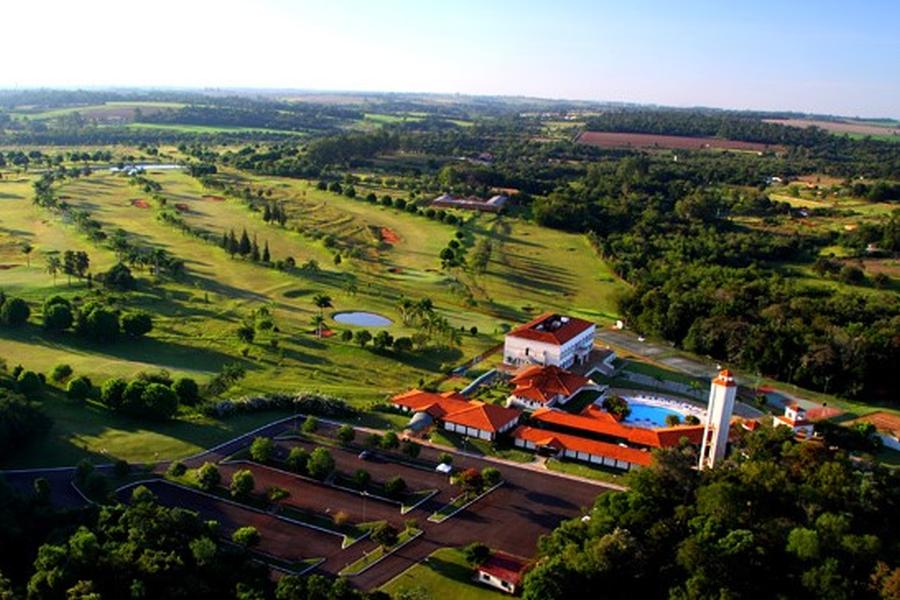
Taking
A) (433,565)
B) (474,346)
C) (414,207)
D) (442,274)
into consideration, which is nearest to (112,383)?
(433,565)

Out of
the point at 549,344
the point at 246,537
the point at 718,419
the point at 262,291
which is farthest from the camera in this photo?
the point at 262,291

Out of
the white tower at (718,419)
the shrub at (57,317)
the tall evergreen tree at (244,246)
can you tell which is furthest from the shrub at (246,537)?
the tall evergreen tree at (244,246)

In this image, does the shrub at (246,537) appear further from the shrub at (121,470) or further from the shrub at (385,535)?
the shrub at (121,470)

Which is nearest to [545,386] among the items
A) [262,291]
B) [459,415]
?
[459,415]

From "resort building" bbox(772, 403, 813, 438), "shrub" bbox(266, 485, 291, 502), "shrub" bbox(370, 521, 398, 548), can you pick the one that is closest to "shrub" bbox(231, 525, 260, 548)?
"shrub" bbox(266, 485, 291, 502)

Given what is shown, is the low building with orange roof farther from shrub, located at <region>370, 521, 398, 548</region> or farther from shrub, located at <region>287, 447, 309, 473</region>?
shrub, located at <region>370, 521, 398, 548</region>

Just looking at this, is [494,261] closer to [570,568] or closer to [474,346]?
[474,346]

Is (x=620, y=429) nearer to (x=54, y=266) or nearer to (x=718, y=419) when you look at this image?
(x=718, y=419)
